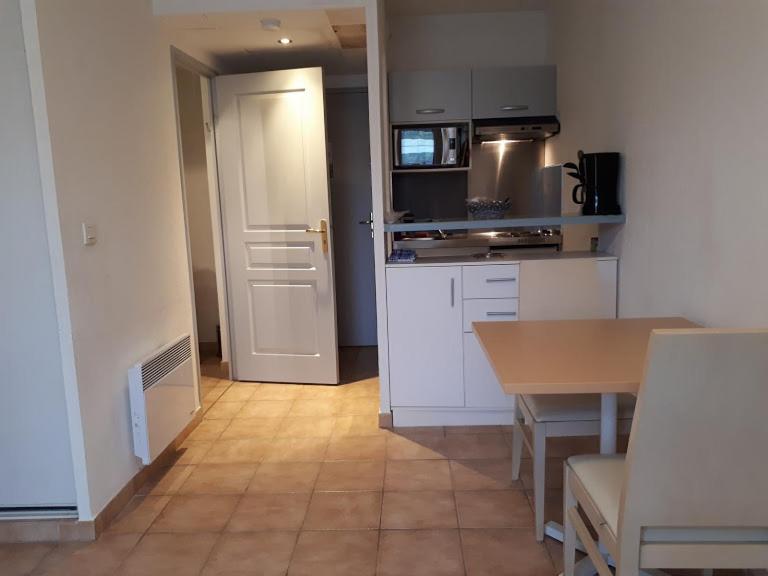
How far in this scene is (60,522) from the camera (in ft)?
7.18

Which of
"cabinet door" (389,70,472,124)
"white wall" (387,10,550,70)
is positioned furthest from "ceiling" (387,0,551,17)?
"cabinet door" (389,70,472,124)

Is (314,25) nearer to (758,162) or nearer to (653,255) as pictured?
(653,255)

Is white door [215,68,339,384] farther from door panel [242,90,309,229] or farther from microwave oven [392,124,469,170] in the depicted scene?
microwave oven [392,124,469,170]

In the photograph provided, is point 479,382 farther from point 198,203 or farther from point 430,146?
point 198,203

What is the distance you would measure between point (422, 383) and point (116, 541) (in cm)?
152

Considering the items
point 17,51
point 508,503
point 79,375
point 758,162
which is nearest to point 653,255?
point 758,162

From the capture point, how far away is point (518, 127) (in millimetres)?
4242

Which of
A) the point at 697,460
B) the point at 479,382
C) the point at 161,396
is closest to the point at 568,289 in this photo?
the point at 479,382

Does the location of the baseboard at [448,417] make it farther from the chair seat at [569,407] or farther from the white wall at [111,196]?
the white wall at [111,196]

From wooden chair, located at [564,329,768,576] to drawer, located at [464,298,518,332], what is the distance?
5.19 ft

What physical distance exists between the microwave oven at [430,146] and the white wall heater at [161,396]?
6.95ft

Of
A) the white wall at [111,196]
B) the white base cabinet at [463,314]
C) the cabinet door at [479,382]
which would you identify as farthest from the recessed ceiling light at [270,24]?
the cabinet door at [479,382]

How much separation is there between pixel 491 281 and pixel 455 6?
7.74 ft

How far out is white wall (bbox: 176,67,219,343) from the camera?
172 inches
